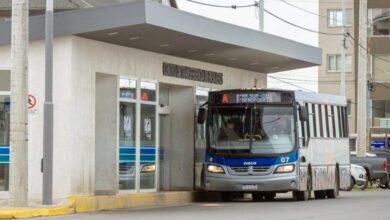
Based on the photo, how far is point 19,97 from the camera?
775 inches

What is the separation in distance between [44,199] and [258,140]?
703cm

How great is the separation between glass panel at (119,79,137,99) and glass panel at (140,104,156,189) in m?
0.69

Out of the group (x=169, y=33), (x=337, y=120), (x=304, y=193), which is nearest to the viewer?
(x=169, y=33)

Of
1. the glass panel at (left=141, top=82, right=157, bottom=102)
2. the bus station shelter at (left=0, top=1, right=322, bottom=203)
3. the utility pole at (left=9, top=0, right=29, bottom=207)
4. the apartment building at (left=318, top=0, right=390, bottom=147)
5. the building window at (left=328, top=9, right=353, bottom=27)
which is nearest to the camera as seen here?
the utility pole at (left=9, top=0, right=29, bottom=207)

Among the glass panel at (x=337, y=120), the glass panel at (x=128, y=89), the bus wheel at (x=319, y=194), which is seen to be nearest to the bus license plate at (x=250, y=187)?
the glass panel at (x=128, y=89)

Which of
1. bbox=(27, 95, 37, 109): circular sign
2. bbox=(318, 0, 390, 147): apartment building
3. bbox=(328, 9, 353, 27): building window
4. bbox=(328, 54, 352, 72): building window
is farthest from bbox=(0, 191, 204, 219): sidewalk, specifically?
bbox=(328, 9, 353, 27): building window

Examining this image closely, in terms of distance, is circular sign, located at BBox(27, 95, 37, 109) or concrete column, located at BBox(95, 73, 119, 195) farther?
concrete column, located at BBox(95, 73, 119, 195)

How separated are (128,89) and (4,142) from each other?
3.56 m

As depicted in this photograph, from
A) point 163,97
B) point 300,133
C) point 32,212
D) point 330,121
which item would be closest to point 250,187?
point 300,133

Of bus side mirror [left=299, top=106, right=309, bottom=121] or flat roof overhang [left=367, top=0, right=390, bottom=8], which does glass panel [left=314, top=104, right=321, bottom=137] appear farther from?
flat roof overhang [left=367, top=0, right=390, bottom=8]

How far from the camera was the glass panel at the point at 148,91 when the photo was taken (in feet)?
79.6

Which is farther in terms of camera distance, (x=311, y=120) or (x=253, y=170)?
(x=311, y=120)

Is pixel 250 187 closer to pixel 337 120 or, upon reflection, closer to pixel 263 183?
Answer: pixel 263 183

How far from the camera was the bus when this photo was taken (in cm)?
2414
